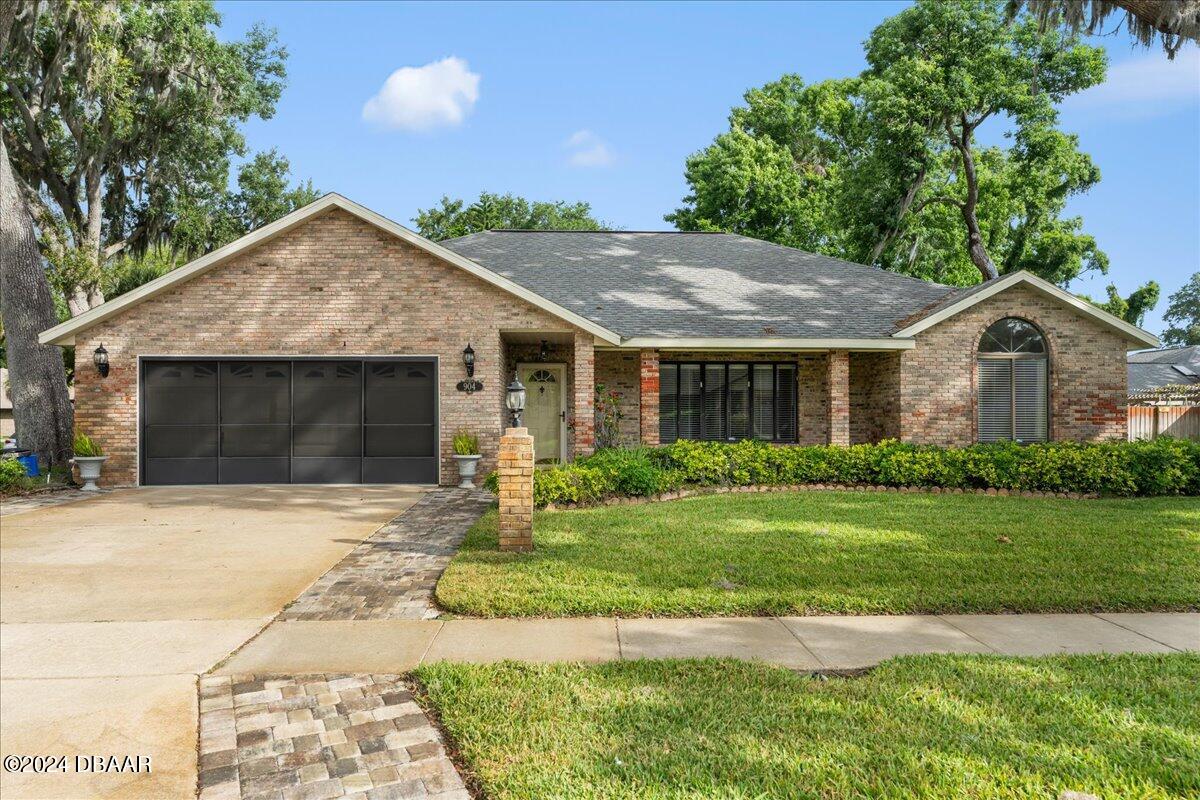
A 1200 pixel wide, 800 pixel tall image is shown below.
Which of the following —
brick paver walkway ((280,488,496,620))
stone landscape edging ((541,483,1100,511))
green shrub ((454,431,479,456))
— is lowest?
stone landscape edging ((541,483,1100,511))

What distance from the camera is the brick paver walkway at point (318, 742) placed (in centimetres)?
261

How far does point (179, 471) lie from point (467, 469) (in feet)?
17.8

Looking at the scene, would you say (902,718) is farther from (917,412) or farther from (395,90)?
A: (395,90)

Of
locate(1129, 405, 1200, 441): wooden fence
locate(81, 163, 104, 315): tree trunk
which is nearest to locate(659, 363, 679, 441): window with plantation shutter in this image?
locate(1129, 405, 1200, 441): wooden fence

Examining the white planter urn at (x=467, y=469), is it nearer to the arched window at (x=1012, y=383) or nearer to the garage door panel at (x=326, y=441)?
the garage door panel at (x=326, y=441)

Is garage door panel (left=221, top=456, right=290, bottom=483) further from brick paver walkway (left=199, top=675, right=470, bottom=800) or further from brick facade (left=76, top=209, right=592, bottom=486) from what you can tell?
brick paver walkway (left=199, top=675, right=470, bottom=800)

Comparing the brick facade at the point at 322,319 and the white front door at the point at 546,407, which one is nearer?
the brick facade at the point at 322,319

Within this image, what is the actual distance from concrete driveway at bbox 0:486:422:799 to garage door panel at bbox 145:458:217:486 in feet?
7.20

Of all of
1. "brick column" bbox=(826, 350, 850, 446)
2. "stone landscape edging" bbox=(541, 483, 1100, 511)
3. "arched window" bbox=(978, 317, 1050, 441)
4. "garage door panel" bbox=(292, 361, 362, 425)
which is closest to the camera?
"stone landscape edging" bbox=(541, 483, 1100, 511)

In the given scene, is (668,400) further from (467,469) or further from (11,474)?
(11,474)

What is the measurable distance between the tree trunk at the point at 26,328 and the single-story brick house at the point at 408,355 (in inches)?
93.4

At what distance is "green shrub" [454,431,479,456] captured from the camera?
11.7 m

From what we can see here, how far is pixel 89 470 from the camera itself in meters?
11.5

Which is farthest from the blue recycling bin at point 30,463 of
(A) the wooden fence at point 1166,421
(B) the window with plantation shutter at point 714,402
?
(A) the wooden fence at point 1166,421
